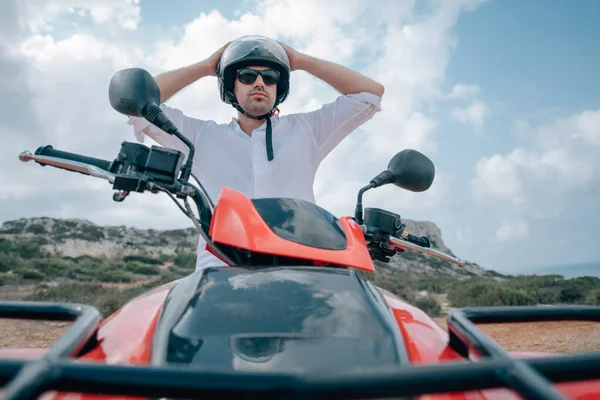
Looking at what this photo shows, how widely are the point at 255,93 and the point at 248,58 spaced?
290mm

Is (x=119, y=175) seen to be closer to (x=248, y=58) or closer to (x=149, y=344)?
(x=149, y=344)

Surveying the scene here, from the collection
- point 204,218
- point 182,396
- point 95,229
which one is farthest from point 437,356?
point 95,229

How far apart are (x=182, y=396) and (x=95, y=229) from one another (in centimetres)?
4050

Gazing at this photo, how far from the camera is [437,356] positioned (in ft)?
4.04

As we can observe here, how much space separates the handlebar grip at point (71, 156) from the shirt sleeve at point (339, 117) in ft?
6.42

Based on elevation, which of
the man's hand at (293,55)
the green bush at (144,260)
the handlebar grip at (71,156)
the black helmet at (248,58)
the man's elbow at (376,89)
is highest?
the man's hand at (293,55)

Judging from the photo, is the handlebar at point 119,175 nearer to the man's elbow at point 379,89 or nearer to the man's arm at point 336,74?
the man's arm at point 336,74

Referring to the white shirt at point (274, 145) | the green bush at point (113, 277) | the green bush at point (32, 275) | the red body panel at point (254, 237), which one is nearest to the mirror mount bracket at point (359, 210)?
the red body panel at point (254, 237)

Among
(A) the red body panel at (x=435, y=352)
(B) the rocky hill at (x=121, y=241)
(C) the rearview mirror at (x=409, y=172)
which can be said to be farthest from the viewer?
(B) the rocky hill at (x=121, y=241)

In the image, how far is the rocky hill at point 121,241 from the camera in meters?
33.1

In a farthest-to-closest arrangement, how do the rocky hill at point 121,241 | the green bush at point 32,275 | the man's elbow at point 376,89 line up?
the rocky hill at point 121,241 < the green bush at point 32,275 < the man's elbow at point 376,89

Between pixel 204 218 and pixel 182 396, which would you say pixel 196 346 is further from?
pixel 204 218

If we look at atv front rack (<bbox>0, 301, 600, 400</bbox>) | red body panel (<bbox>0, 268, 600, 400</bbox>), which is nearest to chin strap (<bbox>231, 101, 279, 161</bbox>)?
red body panel (<bbox>0, 268, 600, 400</bbox>)

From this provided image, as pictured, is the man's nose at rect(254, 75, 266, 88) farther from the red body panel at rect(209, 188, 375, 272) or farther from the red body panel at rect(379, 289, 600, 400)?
the red body panel at rect(379, 289, 600, 400)
